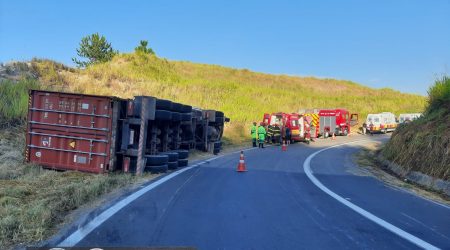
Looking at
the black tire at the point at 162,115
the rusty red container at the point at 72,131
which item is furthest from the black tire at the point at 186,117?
the rusty red container at the point at 72,131

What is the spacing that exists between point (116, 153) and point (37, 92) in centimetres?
273

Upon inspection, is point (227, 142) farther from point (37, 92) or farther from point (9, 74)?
point (37, 92)

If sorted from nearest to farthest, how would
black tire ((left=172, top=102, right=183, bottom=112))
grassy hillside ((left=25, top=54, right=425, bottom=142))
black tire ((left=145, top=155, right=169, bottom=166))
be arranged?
black tire ((left=145, top=155, right=169, bottom=166)) < black tire ((left=172, top=102, right=183, bottom=112)) < grassy hillside ((left=25, top=54, right=425, bottom=142))

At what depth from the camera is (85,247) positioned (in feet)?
16.9

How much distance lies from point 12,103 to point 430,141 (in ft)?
50.6

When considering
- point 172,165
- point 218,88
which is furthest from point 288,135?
point 218,88

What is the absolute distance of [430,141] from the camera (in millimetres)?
14414

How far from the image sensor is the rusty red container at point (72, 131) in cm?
1180

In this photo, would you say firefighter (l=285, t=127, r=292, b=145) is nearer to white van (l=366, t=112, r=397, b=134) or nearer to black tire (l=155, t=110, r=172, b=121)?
white van (l=366, t=112, r=397, b=134)

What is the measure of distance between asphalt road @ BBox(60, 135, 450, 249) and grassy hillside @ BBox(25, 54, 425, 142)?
65.7 ft

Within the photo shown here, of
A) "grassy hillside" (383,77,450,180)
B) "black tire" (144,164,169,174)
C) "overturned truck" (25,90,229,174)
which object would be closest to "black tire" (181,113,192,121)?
"overturned truck" (25,90,229,174)

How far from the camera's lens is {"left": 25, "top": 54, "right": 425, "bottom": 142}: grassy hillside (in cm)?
3581

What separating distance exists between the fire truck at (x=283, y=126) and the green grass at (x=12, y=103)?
56.8 feet

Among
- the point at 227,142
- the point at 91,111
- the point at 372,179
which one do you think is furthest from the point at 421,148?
the point at 227,142
